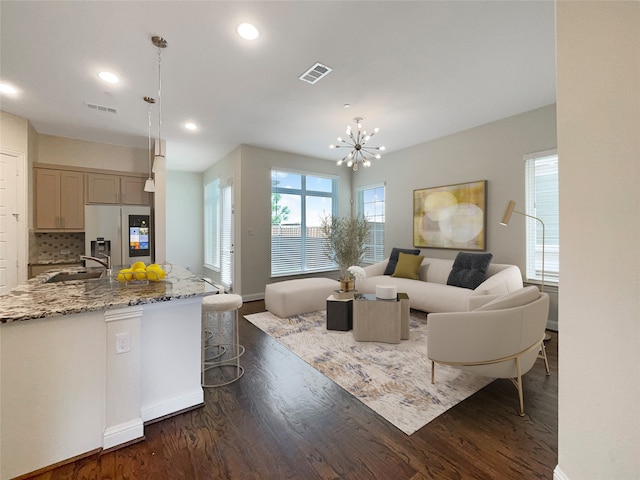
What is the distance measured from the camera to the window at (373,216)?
6191 mm

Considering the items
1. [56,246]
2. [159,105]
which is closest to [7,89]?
[159,105]

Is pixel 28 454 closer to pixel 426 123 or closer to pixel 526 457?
pixel 526 457

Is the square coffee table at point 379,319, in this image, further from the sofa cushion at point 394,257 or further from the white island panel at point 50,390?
the white island panel at point 50,390

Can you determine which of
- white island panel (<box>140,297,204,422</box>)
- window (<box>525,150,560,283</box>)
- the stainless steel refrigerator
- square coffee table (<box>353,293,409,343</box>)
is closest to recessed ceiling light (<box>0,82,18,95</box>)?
the stainless steel refrigerator

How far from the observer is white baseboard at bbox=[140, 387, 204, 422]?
190 cm

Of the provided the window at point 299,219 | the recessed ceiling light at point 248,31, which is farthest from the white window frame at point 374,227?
the recessed ceiling light at point 248,31

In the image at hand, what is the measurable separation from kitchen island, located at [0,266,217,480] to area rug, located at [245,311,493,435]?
1.27m

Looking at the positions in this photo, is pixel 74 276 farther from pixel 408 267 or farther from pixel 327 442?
pixel 408 267

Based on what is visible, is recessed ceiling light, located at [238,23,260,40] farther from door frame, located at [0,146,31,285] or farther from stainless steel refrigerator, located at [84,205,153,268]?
door frame, located at [0,146,31,285]

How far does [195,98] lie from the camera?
3373 mm

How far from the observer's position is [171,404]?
1.98 m

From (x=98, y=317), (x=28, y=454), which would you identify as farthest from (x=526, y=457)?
(x=28, y=454)

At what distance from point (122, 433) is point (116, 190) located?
4.25m

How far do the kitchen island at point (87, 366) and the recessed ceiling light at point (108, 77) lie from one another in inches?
84.5
